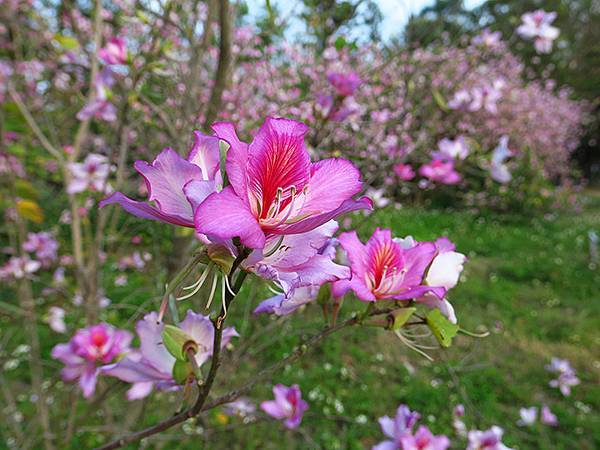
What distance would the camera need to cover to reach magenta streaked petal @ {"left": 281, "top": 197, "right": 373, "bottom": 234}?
0.43 m

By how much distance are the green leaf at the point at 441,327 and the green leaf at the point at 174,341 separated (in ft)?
1.04

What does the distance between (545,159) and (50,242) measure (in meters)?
11.0

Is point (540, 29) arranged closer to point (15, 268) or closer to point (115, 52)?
point (115, 52)

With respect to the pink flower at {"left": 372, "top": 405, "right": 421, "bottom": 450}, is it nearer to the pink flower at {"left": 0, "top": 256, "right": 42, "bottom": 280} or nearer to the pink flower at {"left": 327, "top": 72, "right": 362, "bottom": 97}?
the pink flower at {"left": 327, "top": 72, "right": 362, "bottom": 97}

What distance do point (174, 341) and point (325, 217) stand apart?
0.27 metres

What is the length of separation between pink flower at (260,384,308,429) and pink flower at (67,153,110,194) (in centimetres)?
96

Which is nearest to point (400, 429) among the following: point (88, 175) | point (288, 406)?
point (288, 406)

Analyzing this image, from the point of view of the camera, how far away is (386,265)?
0.64m

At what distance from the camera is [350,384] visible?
126 inches

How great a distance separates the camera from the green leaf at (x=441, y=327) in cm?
61

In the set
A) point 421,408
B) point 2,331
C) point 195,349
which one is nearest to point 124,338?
point 195,349

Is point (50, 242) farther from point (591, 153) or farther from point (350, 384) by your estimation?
point (591, 153)

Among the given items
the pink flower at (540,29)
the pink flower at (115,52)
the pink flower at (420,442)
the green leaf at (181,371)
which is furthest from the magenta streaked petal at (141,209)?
the pink flower at (540,29)

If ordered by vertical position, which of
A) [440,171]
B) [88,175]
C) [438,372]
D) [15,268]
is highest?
[440,171]
